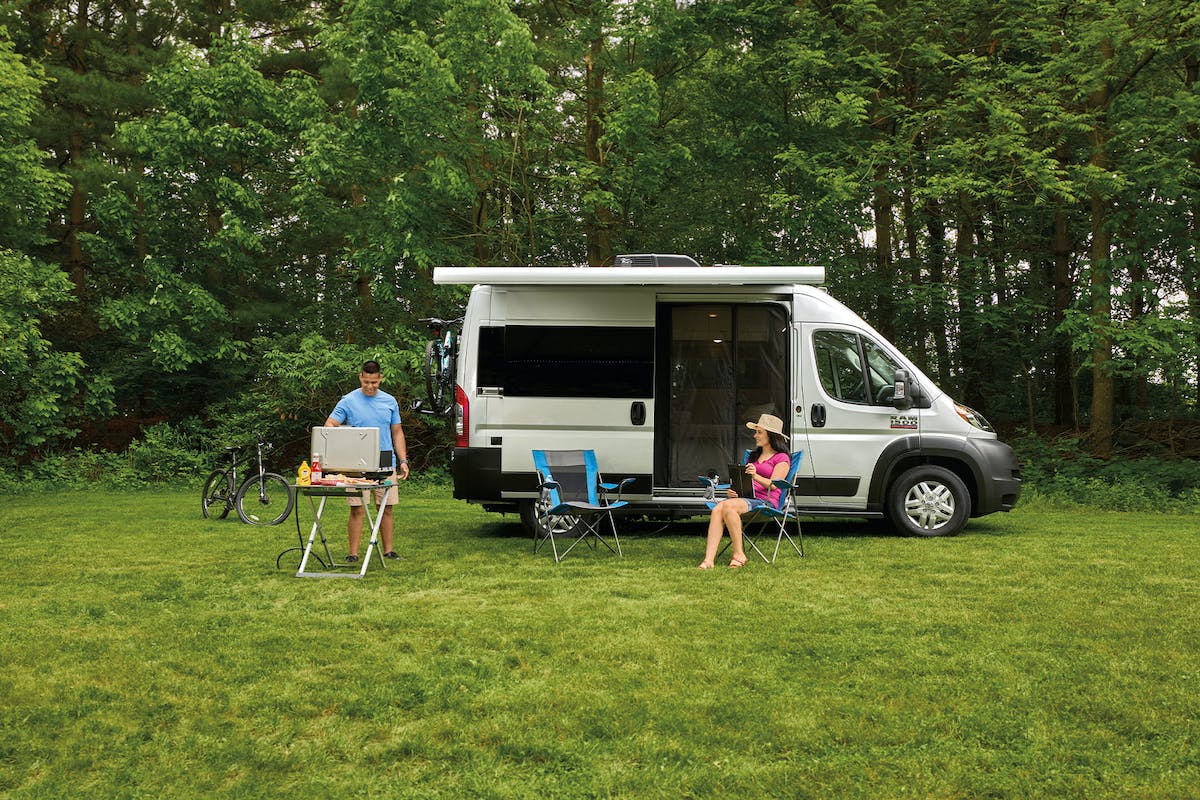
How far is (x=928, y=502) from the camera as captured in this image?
31.2 feet

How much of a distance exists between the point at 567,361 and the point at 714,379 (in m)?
1.41

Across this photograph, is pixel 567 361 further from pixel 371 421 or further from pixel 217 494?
pixel 217 494

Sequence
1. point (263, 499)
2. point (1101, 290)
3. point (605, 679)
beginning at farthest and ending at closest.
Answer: point (1101, 290)
point (263, 499)
point (605, 679)

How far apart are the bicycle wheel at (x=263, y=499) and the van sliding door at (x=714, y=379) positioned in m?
4.15

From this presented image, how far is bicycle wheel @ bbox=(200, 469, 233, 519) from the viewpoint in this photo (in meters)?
11.7

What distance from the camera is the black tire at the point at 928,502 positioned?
9.48 m

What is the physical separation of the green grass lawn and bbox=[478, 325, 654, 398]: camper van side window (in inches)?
70.7

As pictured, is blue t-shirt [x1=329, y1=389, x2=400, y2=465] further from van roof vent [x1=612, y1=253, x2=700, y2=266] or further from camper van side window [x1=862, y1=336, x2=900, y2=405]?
camper van side window [x1=862, y1=336, x2=900, y2=405]

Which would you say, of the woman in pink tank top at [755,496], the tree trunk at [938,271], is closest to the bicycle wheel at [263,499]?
the woman in pink tank top at [755,496]

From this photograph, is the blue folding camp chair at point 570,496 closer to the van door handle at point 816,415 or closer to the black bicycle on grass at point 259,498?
the van door handle at point 816,415

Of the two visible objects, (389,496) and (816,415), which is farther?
(816,415)

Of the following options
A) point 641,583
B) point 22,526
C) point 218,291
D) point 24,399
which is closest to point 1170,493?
point 641,583

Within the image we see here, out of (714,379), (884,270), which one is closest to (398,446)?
(714,379)

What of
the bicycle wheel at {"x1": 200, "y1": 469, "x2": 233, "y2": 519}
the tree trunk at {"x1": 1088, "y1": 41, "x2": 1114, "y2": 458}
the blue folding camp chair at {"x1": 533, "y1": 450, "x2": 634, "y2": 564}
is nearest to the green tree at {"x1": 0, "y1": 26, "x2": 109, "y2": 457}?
the bicycle wheel at {"x1": 200, "y1": 469, "x2": 233, "y2": 519}
